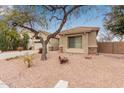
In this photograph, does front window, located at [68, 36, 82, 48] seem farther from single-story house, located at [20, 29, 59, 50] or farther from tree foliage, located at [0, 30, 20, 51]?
tree foliage, located at [0, 30, 20, 51]

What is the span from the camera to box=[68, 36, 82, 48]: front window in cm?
1023

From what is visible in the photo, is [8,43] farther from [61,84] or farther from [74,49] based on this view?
[61,84]

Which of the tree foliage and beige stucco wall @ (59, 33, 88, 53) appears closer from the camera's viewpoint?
beige stucco wall @ (59, 33, 88, 53)

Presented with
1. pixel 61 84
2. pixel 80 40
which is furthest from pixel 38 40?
pixel 61 84

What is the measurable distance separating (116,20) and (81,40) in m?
2.98

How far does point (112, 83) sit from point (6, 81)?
333 centimetres

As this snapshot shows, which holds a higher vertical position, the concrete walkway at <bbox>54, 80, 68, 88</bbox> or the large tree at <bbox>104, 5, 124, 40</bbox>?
the large tree at <bbox>104, 5, 124, 40</bbox>

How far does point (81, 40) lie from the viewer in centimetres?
1016

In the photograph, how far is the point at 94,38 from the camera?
32.9 feet

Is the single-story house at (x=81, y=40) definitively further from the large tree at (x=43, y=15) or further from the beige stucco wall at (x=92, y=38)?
the large tree at (x=43, y=15)

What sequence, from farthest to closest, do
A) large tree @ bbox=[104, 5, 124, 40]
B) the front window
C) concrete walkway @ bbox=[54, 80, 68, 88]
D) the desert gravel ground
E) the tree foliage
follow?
1. the tree foliage
2. the front window
3. large tree @ bbox=[104, 5, 124, 40]
4. the desert gravel ground
5. concrete walkway @ bbox=[54, 80, 68, 88]

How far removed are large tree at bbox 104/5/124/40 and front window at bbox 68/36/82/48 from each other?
2301 mm

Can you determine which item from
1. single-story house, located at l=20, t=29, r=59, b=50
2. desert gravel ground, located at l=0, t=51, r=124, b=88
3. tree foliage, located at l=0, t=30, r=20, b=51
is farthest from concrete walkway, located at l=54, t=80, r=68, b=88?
tree foliage, located at l=0, t=30, r=20, b=51
